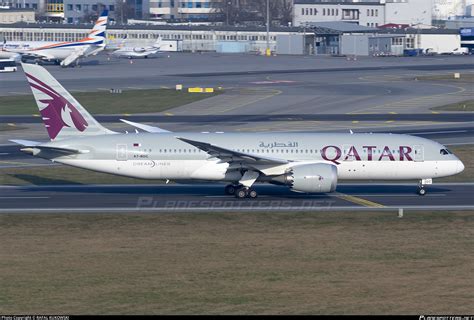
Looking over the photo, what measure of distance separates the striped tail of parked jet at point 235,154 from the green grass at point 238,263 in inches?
186

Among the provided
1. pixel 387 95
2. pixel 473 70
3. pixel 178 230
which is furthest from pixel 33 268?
pixel 473 70

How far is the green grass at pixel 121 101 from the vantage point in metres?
104

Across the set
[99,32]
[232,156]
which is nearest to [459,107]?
[232,156]

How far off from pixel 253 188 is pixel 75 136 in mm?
11529

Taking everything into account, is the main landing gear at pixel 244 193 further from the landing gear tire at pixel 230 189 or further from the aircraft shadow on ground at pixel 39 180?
the aircraft shadow on ground at pixel 39 180

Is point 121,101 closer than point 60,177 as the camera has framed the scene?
No

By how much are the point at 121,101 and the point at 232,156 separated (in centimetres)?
6012

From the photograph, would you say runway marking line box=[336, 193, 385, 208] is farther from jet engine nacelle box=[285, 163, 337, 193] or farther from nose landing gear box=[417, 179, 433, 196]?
nose landing gear box=[417, 179, 433, 196]

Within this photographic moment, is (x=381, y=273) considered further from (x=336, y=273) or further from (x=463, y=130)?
(x=463, y=130)

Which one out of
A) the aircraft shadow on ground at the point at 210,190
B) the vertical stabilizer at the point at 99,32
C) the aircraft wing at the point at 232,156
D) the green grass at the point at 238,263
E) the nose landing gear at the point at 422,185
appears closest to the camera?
the green grass at the point at 238,263

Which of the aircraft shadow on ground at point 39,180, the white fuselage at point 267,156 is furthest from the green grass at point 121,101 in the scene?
the white fuselage at point 267,156

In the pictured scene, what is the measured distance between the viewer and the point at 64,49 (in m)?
174

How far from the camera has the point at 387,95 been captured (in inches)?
4688

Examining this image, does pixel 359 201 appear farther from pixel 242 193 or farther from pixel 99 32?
pixel 99 32
